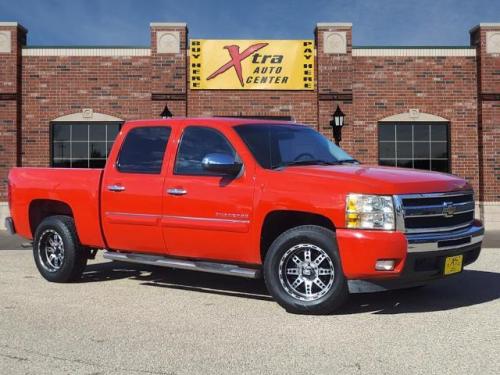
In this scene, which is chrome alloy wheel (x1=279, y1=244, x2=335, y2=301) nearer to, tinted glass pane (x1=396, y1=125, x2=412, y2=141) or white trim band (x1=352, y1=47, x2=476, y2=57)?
tinted glass pane (x1=396, y1=125, x2=412, y2=141)

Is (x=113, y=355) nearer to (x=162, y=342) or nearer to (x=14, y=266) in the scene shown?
(x=162, y=342)

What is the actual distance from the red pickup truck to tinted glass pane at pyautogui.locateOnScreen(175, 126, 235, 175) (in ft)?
0.04

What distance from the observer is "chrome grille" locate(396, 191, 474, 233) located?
17.5ft

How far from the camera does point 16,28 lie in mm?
16906

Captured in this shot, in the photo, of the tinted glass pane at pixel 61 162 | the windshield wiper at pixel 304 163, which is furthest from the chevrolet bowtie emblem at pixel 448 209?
the tinted glass pane at pixel 61 162

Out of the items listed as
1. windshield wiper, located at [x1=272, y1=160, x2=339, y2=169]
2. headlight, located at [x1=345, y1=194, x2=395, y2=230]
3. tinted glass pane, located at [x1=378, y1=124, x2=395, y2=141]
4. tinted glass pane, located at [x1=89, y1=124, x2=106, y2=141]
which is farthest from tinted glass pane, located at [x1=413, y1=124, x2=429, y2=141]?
headlight, located at [x1=345, y1=194, x2=395, y2=230]

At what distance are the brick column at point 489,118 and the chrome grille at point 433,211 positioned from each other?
1170cm

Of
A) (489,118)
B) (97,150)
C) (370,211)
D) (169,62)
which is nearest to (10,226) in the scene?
(370,211)

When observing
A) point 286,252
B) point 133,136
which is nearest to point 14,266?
point 133,136

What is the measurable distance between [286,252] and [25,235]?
3949mm

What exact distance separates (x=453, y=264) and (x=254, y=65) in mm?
12099

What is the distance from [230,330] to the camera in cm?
511

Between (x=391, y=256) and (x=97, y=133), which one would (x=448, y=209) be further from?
(x=97, y=133)

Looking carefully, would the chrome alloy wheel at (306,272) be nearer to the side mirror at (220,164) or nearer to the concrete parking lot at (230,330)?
the concrete parking lot at (230,330)
